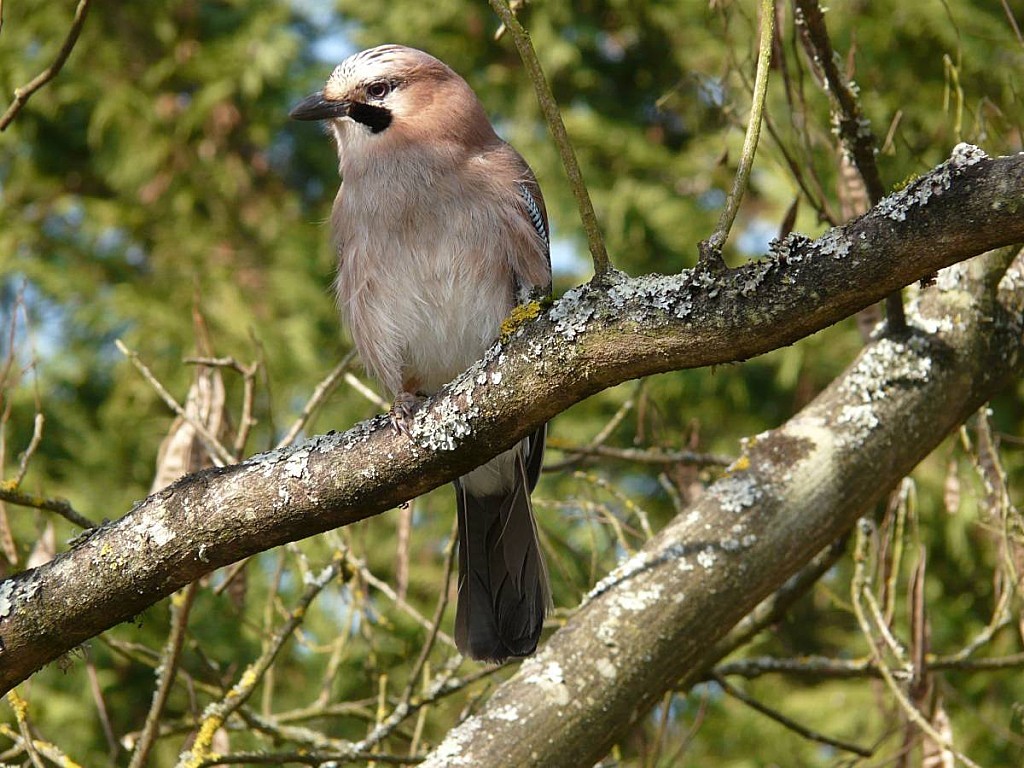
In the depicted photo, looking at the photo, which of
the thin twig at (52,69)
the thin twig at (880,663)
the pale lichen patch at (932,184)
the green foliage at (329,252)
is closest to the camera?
the pale lichen patch at (932,184)

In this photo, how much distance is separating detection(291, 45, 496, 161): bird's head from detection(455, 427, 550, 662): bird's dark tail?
924 mm

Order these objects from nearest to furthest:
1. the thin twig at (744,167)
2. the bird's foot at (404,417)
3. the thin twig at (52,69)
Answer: the thin twig at (744,167), the bird's foot at (404,417), the thin twig at (52,69)

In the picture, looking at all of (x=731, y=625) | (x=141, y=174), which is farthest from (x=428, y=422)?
(x=141, y=174)

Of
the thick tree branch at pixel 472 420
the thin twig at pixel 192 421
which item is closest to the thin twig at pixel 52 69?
the thin twig at pixel 192 421

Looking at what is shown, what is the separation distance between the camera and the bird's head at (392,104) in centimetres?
358

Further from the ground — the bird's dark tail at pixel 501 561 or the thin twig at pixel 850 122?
the thin twig at pixel 850 122

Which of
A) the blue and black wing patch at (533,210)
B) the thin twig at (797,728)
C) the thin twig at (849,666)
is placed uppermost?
the blue and black wing patch at (533,210)

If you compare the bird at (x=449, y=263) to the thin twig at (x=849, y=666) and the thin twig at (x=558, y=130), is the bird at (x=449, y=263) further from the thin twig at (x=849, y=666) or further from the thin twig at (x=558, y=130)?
the thin twig at (x=558, y=130)

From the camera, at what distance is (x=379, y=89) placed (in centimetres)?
371

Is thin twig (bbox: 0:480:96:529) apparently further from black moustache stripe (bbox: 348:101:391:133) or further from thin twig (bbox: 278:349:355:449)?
black moustache stripe (bbox: 348:101:391:133)

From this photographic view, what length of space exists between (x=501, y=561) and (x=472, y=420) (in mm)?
1311

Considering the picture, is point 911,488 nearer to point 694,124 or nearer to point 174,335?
point 694,124

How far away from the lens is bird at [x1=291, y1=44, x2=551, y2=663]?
3250 millimetres

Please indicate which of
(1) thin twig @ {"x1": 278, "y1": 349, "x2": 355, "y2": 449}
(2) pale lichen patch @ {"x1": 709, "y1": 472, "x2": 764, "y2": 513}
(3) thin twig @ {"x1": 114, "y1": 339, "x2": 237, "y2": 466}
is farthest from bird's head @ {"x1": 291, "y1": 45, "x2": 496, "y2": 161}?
(2) pale lichen patch @ {"x1": 709, "y1": 472, "x2": 764, "y2": 513}
